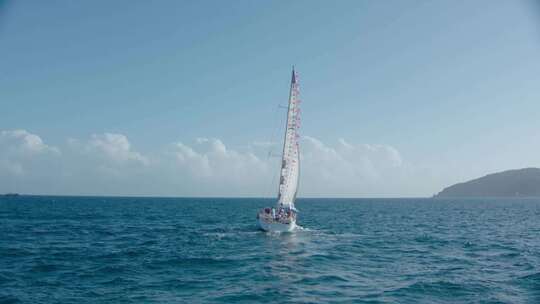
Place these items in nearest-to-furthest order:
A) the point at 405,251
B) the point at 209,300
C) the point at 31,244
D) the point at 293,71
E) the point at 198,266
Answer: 1. the point at 209,300
2. the point at 198,266
3. the point at 405,251
4. the point at 31,244
5. the point at 293,71

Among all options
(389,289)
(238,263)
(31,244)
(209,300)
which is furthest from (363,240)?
(31,244)

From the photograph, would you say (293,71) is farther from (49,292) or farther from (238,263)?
(49,292)

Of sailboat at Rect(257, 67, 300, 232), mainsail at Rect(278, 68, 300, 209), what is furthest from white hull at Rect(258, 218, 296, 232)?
mainsail at Rect(278, 68, 300, 209)

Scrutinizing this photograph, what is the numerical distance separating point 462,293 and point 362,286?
5.92m

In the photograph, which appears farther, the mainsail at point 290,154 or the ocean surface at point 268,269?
the mainsail at point 290,154

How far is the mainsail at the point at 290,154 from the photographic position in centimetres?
5225

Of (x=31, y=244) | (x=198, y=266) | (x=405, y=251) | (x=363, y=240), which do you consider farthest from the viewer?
(x=363, y=240)

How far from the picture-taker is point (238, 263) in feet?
109

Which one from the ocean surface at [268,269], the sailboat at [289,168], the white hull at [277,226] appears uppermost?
the sailboat at [289,168]

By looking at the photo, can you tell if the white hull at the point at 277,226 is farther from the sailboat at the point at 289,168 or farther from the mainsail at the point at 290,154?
the mainsail at the point at 290,154

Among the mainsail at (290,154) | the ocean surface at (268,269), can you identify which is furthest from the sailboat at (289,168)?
the ocean surface at (268,269)

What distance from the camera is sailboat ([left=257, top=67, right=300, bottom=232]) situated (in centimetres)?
5191

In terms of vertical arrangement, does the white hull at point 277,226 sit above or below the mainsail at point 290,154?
below

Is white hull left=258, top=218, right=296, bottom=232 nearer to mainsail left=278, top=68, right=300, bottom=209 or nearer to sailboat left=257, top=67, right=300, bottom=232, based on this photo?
sailboat left=257, top=67, right=300, bottom=232
